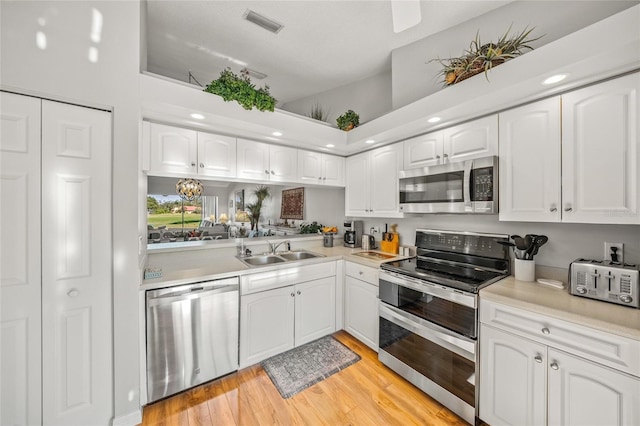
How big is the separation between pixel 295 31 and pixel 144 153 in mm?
1761

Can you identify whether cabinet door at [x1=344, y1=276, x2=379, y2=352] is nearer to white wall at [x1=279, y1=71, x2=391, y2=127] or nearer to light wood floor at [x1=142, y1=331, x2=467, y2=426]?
light wood floor at [x1=142, y1=331, x2=467, y2=426]

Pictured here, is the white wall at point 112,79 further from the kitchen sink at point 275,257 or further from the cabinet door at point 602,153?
the cabinet door at point 602,153

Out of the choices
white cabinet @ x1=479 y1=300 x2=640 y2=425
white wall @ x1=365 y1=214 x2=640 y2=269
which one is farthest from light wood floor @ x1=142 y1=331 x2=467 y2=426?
white wall @ x1=365 y1=214 x2=640 y2=269

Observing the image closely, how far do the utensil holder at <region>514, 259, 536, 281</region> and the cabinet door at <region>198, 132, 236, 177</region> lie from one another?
2568 mm

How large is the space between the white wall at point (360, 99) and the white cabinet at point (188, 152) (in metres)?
1.63

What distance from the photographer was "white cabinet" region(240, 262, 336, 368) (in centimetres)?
216

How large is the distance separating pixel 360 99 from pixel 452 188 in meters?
1.88

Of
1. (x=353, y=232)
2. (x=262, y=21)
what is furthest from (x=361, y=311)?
(x=262, y=21)

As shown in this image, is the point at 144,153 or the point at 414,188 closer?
the point at 144,153

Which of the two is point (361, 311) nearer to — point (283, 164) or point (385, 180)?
point (385, 180)

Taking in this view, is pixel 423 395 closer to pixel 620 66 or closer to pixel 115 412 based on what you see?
pixel 115 412

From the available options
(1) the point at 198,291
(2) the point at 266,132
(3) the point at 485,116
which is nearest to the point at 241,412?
(1) the point at 198,291

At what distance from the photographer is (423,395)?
6.23 feet

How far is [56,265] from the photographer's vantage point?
4.75ft
